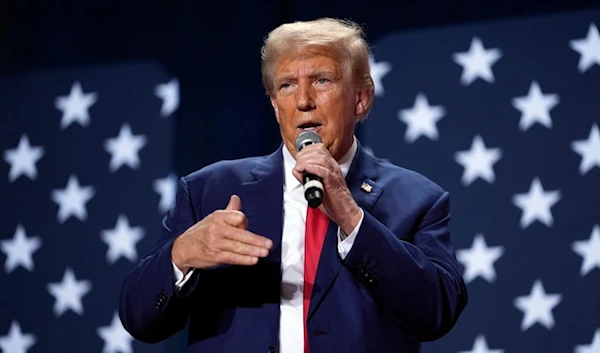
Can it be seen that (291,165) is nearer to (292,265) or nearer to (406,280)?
(292,265)

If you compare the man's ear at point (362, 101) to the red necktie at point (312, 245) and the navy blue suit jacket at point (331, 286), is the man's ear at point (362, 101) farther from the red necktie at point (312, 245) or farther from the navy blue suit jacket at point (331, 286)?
the red necktie at point (312, 245)

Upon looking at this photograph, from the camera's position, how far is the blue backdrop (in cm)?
320

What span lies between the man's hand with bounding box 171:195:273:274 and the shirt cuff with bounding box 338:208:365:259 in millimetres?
224

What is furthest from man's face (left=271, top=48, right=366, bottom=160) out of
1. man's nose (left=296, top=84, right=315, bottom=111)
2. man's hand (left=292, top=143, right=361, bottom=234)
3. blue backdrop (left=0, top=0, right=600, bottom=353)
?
blue backdrop (left=0, top=0, right=600, bottom=353)

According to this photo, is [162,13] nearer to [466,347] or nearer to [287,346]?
[466,347]

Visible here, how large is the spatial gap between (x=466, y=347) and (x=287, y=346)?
4.74 feet

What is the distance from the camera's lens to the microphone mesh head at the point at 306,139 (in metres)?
1.90

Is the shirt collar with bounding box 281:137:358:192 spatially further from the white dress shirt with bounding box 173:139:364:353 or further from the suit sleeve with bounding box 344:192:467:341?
the suit sleeve with bounding box 344:192:467:341

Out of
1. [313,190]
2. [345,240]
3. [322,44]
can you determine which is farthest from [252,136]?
[313,190]

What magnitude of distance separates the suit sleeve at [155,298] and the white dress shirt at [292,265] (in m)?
0.02

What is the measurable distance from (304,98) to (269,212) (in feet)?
0.92

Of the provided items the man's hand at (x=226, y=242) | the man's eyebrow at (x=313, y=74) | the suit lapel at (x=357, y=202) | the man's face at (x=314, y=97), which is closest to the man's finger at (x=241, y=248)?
the man's hand at (x=226, y=242)

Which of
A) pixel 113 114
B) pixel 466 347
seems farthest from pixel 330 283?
pixel 113 114

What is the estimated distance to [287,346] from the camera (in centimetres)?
193
